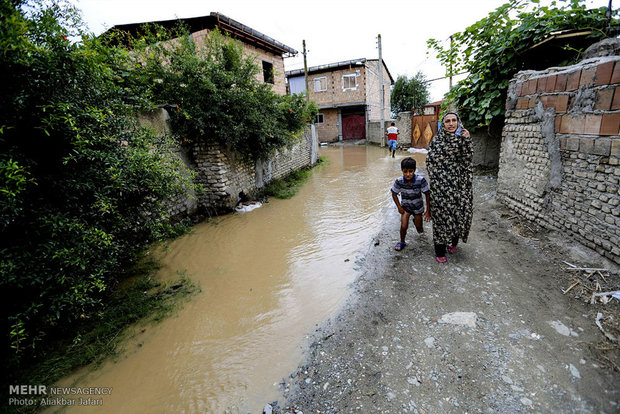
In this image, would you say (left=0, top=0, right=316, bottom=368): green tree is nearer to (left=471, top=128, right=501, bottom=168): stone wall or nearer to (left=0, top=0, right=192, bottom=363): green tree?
(left=0, top=0, right=192, bottom=363): green tree

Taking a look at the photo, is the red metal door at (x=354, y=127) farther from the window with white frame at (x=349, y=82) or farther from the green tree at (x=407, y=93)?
the green tree at (x=407, y=93)

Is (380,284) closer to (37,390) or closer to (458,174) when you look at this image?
(458,174)

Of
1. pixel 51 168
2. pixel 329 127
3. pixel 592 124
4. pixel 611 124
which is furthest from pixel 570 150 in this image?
pixel 329 127

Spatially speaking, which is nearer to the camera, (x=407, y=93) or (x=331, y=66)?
(x=331, y=66)

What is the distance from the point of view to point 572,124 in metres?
3.49

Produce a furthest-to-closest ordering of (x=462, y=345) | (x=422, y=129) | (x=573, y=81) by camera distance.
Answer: (x=422, y=129) → (x=573, y=81) → (x=462, y=345)

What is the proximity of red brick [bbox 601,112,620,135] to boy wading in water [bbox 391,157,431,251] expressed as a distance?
6.46 ft

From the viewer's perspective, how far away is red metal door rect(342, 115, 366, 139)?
2262 centimetres

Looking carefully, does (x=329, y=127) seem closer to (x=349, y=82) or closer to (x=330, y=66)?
(x=349, y=82)

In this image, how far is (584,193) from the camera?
330 centimetres

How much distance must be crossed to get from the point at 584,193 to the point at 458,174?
1.63m

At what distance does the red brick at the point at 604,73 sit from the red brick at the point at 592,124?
37cm

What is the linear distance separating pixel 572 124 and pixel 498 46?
157 inches

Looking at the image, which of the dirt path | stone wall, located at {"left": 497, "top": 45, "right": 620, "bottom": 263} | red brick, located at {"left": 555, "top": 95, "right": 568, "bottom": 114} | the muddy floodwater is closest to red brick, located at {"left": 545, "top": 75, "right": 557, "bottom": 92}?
stone wall, located at {"left": 497, "top": 45, "right": 620, "bottom": 263}
